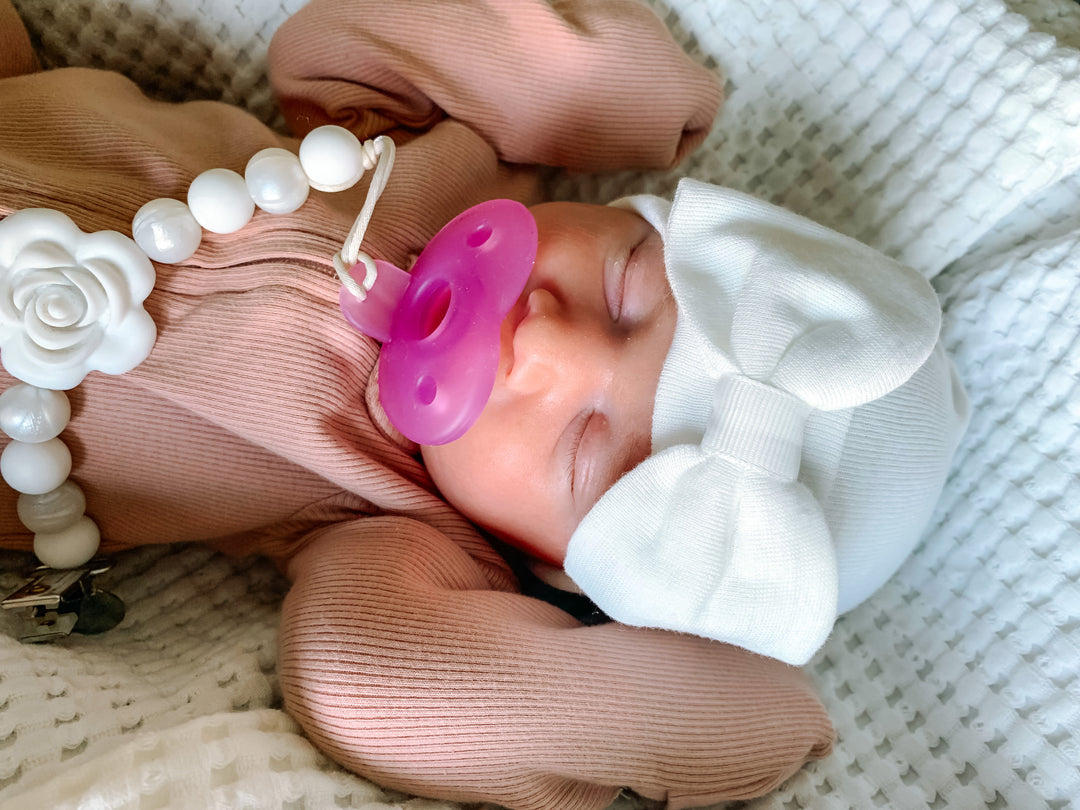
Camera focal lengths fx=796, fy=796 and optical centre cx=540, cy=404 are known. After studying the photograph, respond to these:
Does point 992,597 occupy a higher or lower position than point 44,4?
higher

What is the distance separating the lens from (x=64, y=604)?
0.79 meters

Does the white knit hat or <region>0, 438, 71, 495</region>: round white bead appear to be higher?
the white knit hat

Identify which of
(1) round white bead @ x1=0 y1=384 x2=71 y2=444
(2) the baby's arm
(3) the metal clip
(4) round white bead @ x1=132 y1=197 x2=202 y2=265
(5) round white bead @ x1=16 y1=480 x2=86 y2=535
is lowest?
(3) the metal clip

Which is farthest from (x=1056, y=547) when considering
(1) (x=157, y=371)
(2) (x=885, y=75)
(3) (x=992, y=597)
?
(1) (x=157, y=371)

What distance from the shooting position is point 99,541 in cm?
86

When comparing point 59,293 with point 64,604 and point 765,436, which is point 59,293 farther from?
point 765,436

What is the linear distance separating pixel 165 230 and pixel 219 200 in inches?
2.2

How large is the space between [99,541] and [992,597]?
1.00 metres

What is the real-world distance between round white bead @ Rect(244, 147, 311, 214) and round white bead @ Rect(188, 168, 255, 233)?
0.05 ft

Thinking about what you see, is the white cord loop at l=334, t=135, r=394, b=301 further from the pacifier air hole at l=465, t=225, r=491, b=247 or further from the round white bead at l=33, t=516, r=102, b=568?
the round white bead at l=33, t=516, r=102, b=568

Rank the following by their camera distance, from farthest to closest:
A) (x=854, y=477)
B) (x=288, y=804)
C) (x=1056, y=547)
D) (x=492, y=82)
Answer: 1. (x=492, y=82)
2. (x=1056, y=547)
3. (x=854, y=477)
4. (x=288, y=804)

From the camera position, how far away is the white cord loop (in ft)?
2.36

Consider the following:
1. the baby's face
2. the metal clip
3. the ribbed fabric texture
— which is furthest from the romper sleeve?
the metal clip

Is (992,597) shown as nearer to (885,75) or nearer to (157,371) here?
(885,75)
